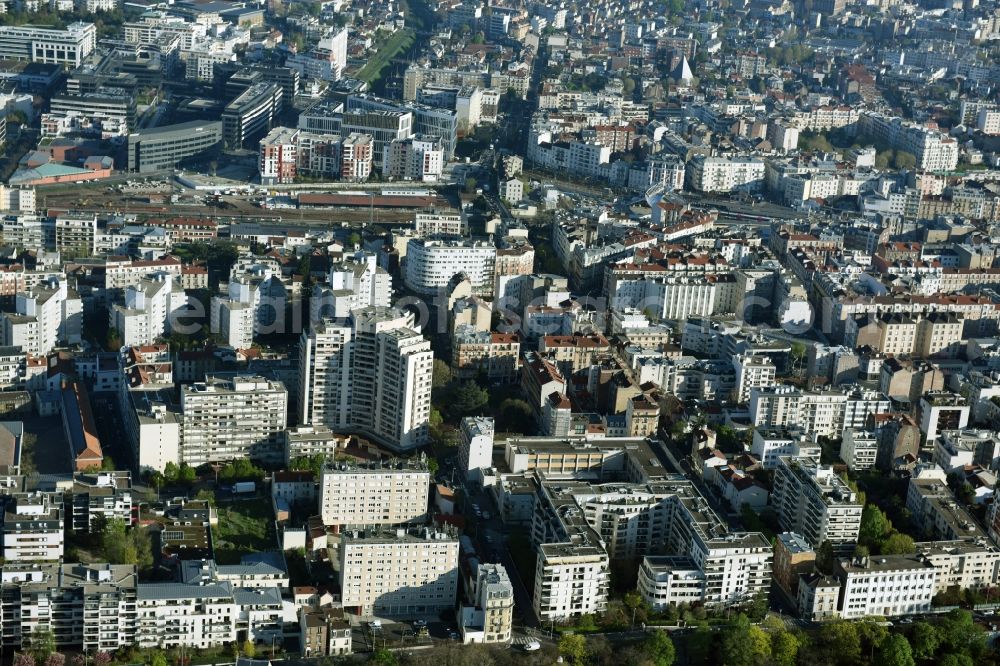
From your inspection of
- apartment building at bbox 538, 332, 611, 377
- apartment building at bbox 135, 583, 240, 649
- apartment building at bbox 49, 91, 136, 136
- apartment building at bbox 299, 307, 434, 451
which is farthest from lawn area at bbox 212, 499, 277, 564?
apartment building at bbox 49, 91, 136, 136

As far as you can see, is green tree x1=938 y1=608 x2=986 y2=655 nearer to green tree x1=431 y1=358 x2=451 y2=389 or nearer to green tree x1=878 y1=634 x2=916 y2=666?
green tree x1=878 y1=634 x2=916 y2=666

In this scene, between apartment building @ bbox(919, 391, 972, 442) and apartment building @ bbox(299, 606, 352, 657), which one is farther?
apartment building @ bbox(919, 391, 972, 442)

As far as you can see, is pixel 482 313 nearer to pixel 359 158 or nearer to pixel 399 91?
pixel 359 158

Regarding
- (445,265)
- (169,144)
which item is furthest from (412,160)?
(445,265)

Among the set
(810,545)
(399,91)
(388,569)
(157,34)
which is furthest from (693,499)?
(157,34)

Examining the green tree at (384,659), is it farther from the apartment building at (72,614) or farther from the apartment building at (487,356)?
the apartment building at (487,356)
